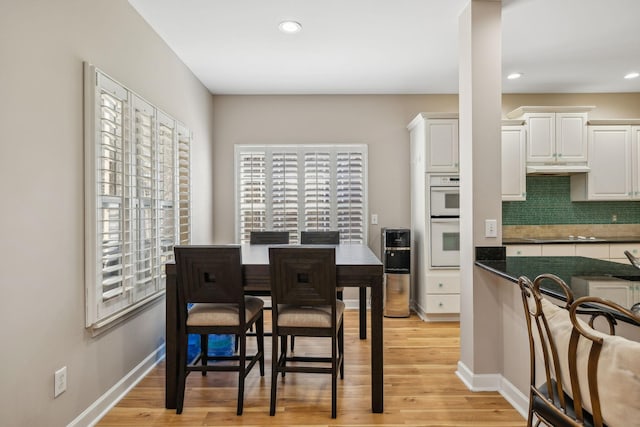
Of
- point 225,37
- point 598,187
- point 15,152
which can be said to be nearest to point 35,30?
point 15,152

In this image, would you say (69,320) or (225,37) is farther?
(225,37)

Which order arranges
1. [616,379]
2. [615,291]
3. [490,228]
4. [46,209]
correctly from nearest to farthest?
[616,379] → [615,291] → [46,209] → [490,228]

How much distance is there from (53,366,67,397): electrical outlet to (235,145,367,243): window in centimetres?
293

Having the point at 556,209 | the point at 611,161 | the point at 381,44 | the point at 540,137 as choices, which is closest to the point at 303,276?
the point at 381,44

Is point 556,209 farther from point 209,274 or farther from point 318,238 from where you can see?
point 209,274

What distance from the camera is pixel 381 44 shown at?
11.1 ft

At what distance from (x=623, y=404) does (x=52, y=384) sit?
2303 mm

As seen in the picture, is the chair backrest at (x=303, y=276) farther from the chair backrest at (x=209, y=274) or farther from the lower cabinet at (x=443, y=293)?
the lower cabinet at (x=443, y=293)

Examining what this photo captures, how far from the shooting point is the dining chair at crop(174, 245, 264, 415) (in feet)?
7.57

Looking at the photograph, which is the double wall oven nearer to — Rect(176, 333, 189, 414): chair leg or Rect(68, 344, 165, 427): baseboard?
Rect(176, 333, 189, 414): chair leg

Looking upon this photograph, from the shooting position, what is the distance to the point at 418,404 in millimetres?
2441

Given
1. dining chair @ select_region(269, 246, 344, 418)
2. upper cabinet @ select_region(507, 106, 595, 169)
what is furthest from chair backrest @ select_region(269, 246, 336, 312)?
upper cabinet @ select_region(507, 106, 595, 169)

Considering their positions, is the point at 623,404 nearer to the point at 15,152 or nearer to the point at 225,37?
the point at 15,152

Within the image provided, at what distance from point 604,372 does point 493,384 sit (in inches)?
72.3
